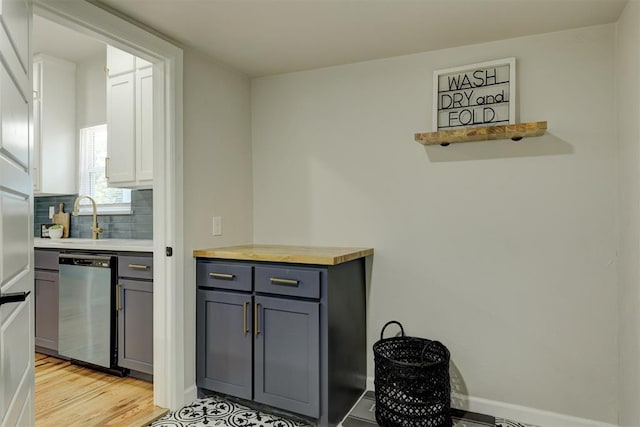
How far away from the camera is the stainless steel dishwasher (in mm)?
2740

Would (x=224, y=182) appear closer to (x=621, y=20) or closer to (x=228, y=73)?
(x=228, y=73)

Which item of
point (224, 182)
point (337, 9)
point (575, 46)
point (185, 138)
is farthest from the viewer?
point (224, 182)

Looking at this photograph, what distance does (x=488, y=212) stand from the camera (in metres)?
2.38

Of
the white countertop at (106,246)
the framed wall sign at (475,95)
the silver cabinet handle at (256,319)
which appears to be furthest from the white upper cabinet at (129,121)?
the framed wall sign at (475,95)

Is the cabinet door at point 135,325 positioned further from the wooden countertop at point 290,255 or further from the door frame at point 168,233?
the wooden countertop at point 290,255

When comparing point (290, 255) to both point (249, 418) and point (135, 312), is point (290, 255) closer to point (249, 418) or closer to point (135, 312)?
point (249, 418)

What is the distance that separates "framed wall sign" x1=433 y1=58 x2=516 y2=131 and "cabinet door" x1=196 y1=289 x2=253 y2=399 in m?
1.59

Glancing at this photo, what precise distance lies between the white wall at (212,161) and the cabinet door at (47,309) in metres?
1.27

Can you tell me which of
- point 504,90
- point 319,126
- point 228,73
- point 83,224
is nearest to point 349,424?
point 319,126

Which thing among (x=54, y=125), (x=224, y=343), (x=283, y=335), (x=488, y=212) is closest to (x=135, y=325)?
(x=224, y=343)

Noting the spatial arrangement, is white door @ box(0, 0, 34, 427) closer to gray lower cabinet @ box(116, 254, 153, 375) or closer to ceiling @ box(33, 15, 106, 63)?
gray lower cabinet @ box(116, 254, 153, 375)

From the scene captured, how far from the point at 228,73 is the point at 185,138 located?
25.8 inches

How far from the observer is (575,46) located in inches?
86.6

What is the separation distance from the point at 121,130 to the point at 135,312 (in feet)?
4.32
